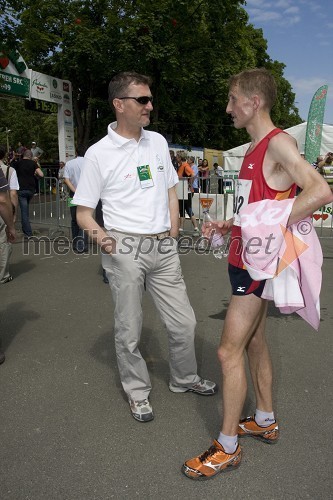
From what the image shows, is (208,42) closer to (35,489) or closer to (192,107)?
(192,107)

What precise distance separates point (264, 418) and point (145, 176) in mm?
1674

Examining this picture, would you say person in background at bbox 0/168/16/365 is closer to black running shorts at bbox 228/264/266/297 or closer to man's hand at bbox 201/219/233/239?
man's hand at bbox 201/219/233/239

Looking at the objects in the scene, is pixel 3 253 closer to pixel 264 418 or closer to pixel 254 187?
pixel 264 418

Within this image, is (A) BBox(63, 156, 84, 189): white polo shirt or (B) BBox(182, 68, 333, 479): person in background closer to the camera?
(B) BBox(182, 68, 333, 479): person in background

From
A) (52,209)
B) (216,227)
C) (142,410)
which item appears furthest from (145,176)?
(52,209)

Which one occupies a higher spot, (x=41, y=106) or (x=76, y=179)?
(x=41, y=106)

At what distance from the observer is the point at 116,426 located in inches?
118

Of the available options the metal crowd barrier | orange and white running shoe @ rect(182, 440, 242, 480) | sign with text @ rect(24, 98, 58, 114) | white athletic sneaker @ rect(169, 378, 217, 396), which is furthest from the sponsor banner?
orange and white running shoe @ rect(182, 440, 242, 480)

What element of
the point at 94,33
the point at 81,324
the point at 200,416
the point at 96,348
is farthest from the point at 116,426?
the point at 94,33

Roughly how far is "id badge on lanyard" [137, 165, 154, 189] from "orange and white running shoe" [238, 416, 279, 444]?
1.61 meters

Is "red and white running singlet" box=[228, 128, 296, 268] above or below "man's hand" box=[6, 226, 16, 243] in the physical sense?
above

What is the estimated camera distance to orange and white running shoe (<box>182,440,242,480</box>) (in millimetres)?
2486

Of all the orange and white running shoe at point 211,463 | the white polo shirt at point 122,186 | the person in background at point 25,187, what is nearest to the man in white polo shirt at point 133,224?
the white polo shirt at point 122,186

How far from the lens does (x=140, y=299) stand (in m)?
3.09
